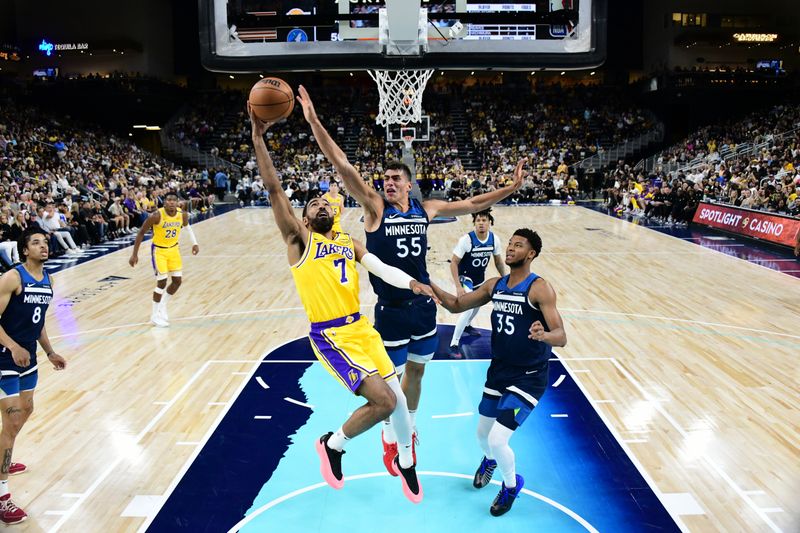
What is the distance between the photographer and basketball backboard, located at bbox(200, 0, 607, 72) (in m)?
11.0

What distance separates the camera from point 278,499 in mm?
4629

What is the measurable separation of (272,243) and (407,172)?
12405 mm

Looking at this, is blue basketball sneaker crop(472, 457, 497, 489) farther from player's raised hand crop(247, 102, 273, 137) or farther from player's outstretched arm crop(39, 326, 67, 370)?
player's outstretched arm crop(39, 326, 67, 370)

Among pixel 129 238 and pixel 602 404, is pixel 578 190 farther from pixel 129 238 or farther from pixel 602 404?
pixel 602 404

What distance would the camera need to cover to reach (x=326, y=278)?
4.29 meters

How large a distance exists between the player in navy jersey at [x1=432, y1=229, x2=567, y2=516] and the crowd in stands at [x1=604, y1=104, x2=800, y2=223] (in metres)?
13.9

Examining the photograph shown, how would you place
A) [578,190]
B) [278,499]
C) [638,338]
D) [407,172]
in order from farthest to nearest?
[578,190], [638,338], [407,172], [278,499]

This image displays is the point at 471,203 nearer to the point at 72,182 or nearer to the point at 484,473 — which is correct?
the point at 484,473

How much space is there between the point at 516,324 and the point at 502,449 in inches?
29.9

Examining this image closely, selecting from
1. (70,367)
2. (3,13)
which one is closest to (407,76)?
(70,367)

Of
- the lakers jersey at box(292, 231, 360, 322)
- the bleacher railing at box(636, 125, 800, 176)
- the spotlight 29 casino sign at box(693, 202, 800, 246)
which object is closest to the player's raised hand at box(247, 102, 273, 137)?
the lakers jersey at box(292, 231, 360, 322)

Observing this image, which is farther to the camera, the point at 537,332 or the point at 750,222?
the point at 750,222

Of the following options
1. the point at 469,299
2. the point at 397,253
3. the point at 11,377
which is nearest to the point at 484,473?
the point at 469,299

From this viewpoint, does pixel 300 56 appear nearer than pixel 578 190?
Yes
